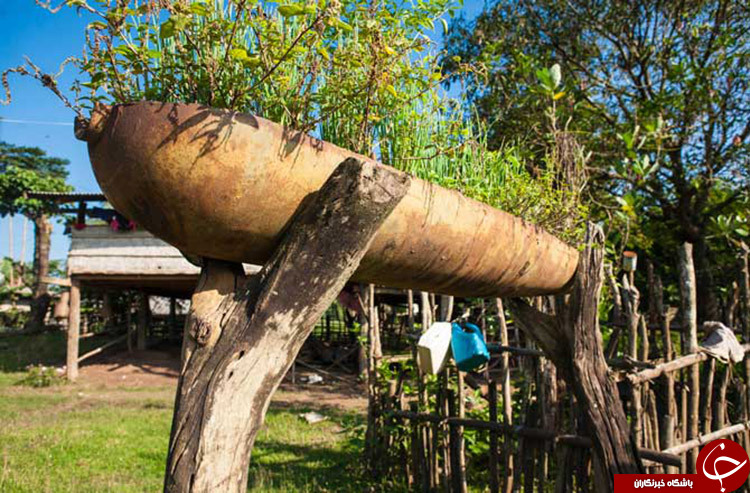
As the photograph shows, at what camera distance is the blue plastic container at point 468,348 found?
10.6 ft

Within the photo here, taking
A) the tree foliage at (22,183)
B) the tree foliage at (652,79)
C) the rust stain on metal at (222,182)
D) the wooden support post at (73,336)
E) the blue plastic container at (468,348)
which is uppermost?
the tree foliage at (22,183)

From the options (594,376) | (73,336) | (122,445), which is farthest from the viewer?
(73,336)

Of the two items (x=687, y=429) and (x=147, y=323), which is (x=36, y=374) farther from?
(x=687, y=429)

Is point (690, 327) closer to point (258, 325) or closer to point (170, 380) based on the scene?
point (258, 325)

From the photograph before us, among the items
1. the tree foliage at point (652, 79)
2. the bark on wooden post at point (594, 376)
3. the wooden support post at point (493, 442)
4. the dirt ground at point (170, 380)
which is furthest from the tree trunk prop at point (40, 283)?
the bark on wooden post at point (594, 376)

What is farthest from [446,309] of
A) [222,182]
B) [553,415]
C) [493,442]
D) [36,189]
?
[36,189]

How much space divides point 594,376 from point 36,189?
101 ft

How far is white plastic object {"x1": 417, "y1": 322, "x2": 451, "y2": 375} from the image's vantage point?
3.30 m

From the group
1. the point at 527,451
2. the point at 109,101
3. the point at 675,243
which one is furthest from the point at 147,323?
the point at 109,101

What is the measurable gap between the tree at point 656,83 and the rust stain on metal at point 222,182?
A: 4849 millimetres

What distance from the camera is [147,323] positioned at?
1568cm

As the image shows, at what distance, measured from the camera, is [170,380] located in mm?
11867

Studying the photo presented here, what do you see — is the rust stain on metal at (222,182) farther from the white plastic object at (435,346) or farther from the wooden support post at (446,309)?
the wooden support post at (446,309)

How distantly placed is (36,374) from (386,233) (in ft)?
39.4
